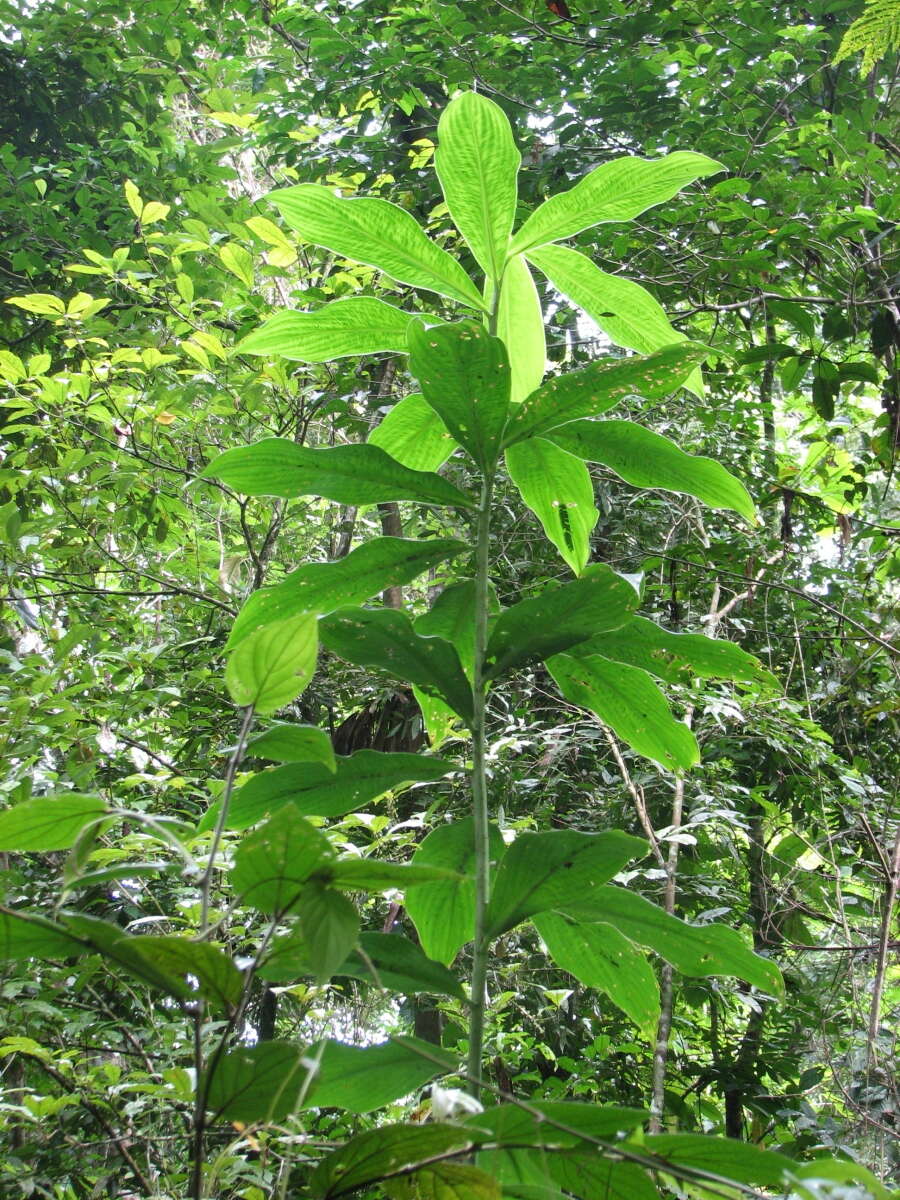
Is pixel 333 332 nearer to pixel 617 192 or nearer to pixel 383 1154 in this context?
pixel 617 192

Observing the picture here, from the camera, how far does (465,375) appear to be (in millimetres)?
685

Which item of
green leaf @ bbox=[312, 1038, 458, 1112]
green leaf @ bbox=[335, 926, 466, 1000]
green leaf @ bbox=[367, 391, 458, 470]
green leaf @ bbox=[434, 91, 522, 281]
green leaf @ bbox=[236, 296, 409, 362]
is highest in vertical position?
green leaf @ bbox=[434, 91, 522, 281]

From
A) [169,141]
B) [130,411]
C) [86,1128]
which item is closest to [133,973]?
[86,1128]

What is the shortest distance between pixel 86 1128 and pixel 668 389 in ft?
6.11

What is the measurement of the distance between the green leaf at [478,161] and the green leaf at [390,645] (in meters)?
0.32

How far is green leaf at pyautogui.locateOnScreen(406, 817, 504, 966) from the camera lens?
2.33 ft

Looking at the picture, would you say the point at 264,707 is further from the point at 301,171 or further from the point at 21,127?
the point at 21,127

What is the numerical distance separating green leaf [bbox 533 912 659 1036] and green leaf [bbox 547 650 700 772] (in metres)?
0.15

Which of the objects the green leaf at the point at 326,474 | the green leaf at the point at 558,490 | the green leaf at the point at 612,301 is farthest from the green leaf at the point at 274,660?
the green leaf at the point at 612,301

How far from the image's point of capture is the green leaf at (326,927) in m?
0.41

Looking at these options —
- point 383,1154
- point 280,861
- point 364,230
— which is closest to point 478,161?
point 364,230

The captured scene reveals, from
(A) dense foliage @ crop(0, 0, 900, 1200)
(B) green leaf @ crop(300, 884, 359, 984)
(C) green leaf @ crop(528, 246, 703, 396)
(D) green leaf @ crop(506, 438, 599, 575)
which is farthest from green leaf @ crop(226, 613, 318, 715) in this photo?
(C) green leaf @ crop(528, 246, 703, 396)

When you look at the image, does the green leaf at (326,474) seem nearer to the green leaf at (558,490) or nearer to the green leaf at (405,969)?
the green leaf at (558,490)

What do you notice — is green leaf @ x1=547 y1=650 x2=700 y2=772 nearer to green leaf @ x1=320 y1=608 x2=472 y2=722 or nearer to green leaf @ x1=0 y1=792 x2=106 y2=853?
green leaf @ x1=320 y1=608 x2=472 y2=722
